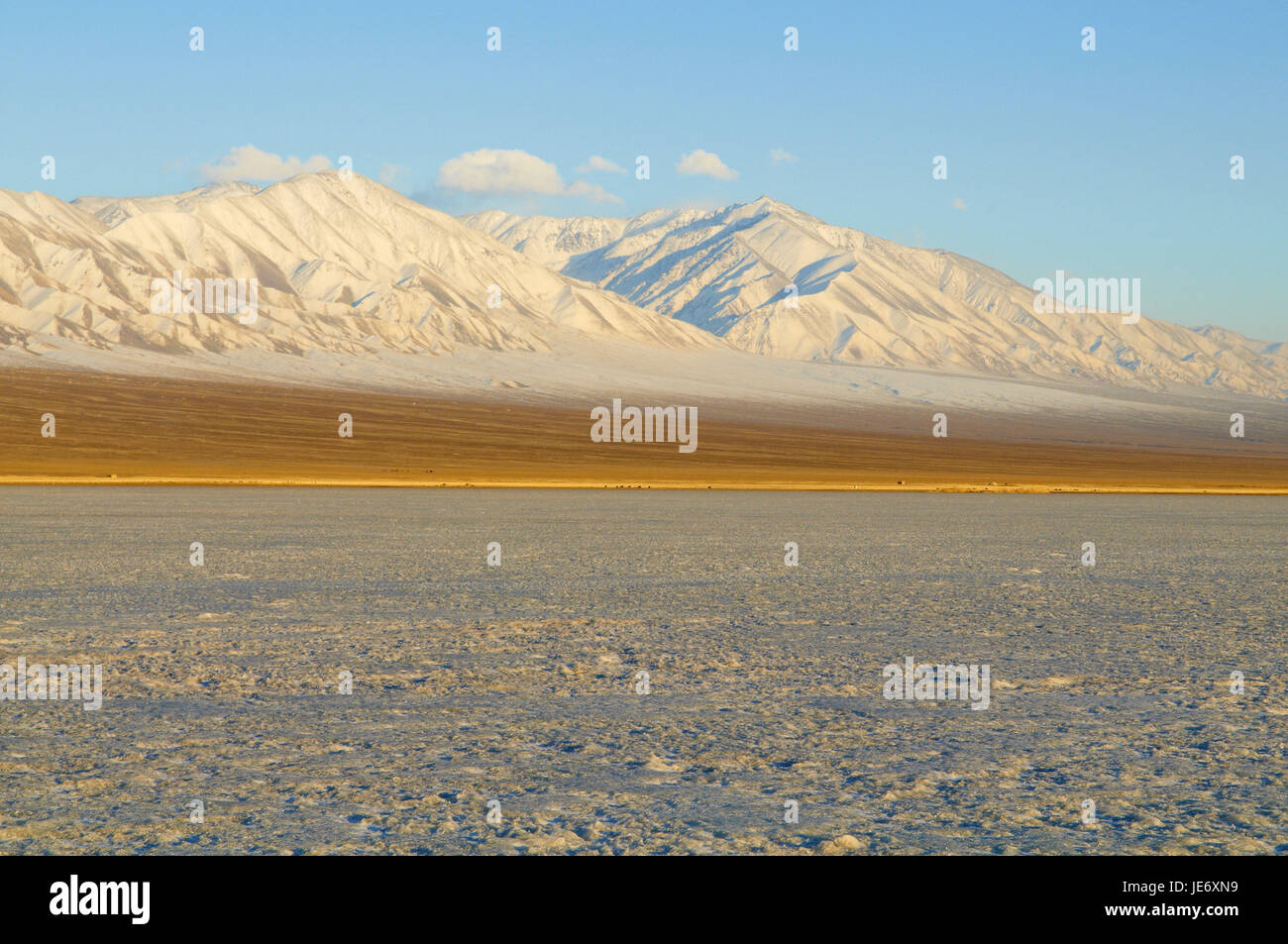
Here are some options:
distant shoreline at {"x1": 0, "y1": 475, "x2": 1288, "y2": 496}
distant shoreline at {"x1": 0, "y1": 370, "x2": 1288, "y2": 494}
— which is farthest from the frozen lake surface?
distant shoreline at {"x1": 0, "y1": 370, "x2": 1288, "y2": 494}

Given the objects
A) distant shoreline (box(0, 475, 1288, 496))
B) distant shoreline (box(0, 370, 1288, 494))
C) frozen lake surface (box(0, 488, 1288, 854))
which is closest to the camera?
frozen lake surface (box(0, 488, 1288, 854))

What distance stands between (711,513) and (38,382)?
90332 millimetres

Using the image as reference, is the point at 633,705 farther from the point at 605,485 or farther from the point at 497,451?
the point at 497,451

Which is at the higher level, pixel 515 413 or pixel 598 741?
pixel 515 413

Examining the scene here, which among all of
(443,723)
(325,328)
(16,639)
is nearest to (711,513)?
(16,639)

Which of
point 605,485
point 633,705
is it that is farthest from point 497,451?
point 633,705

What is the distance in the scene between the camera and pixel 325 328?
191375 mm

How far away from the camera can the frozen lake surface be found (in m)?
6.48

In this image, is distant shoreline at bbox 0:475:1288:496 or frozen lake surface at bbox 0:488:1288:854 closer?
frozen lake surface at bbox 0:488:1288:854

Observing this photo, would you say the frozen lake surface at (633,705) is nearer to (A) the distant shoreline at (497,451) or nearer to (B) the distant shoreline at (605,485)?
(B) the distant shoreline at (605,485)

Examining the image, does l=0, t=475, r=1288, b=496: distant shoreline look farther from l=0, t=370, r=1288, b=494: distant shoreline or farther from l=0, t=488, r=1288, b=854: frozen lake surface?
l=0, t=488, r=1288, b=854: frozen lake surface

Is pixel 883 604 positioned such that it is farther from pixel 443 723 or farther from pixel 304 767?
pixel 304 767

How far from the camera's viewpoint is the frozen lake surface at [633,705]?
648 cm
